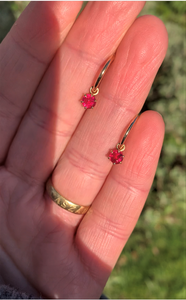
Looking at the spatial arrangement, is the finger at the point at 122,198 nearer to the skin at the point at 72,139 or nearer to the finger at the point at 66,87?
the skin at the point at 72,139

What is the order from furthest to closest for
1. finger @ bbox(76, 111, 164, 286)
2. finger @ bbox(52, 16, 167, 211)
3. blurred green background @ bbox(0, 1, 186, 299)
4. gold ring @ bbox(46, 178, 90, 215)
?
blurred green background @ bbox(0, 1, 186, 299) → gold ring @ bbox(46, 178, 90, 215) → finger @ bbox(76, 111, 164, 286) → finger @ bbox(52, 16, 167, 211)


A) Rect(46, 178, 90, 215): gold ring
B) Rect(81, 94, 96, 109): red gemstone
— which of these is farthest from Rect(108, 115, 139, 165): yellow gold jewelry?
Rect(46, 178, 90, 215): gold ring

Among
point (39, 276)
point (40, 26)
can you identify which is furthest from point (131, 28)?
point (39, 276)

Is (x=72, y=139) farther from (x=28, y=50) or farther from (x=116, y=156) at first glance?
(x=28, y=50)

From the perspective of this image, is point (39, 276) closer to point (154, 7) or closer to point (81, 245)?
point (81, 245)

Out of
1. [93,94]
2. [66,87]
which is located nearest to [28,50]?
[66,87]

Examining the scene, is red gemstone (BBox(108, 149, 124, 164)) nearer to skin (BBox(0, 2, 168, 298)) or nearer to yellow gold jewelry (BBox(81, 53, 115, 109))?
skin (BBox(0, 2, 168, 298))

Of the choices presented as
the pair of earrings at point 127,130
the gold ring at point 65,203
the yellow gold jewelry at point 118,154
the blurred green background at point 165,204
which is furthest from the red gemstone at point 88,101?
the blurred green background at point 165,204
